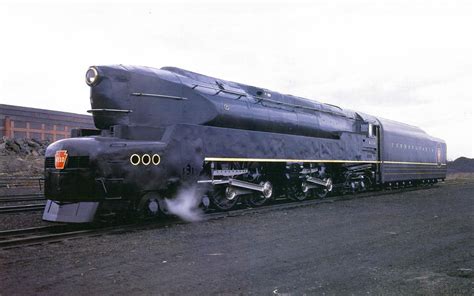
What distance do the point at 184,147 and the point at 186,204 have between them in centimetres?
135

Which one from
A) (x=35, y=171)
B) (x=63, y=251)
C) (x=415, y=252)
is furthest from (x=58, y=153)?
(x=35, y=171)

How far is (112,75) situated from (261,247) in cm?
517

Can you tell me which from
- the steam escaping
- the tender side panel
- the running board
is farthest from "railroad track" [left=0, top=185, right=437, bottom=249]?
the tender side panel

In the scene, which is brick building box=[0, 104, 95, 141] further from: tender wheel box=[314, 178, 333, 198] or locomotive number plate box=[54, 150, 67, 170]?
locomotive number plate box=[54, 150, 67, 170]

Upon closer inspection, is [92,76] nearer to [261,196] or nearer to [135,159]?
[135,159]

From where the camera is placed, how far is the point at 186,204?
1012cm

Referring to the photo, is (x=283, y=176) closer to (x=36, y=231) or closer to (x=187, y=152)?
(x=187, y=152)

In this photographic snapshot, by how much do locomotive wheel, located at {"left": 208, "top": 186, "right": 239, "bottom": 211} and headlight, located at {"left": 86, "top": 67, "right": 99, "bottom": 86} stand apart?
3.91 metres

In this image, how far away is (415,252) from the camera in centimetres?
643

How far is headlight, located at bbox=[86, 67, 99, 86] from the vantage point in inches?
370

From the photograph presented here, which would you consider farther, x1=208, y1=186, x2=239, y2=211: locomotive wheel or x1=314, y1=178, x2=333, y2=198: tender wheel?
x1=314, y1=178, x2=333, y2=198: tender wheel

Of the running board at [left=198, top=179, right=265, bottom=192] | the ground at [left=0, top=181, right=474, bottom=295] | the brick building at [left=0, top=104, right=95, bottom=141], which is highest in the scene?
the brick building at [left=0, top=104, right=95, bottom=141]

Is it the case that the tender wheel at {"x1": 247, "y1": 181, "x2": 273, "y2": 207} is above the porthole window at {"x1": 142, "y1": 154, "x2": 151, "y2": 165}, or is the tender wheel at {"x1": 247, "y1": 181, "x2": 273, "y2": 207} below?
below

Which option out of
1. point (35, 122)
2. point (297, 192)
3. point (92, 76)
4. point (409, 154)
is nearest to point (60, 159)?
point (92, 76)
